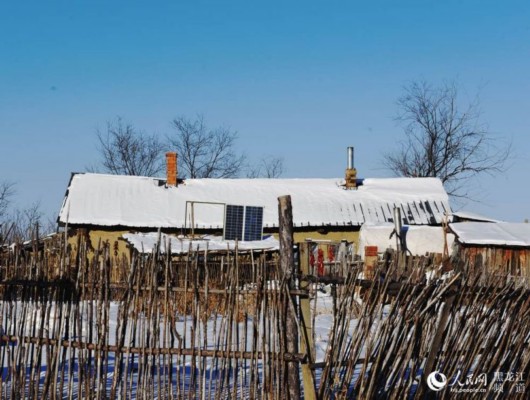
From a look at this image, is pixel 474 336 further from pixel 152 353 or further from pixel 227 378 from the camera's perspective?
pixel 152 353

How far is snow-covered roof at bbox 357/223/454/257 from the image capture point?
21.1 metres

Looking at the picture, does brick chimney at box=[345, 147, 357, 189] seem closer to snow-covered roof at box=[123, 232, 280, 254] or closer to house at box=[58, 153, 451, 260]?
house at box=[58, 153, 451, 260]

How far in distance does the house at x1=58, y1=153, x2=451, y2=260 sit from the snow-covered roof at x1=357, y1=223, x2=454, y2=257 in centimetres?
417

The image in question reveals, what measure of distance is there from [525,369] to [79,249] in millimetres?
3852

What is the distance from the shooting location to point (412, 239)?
69.3 feet

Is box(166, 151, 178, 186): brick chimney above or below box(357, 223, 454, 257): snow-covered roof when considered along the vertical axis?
above

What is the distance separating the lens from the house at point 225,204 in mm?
25109

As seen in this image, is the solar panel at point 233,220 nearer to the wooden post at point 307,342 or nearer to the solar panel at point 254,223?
the solar panel at point 254,223

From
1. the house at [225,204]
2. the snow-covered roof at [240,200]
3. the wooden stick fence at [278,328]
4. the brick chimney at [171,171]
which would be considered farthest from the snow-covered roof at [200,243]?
the wooden stick fence at [278,328]

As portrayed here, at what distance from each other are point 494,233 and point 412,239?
2517 millimetres

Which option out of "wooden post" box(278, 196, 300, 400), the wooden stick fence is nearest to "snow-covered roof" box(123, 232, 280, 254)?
the wooden stick fence

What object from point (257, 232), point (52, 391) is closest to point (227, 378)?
point (52, 391)

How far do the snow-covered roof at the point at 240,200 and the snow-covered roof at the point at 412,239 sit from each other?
165 inches

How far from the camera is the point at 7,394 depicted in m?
6.53
